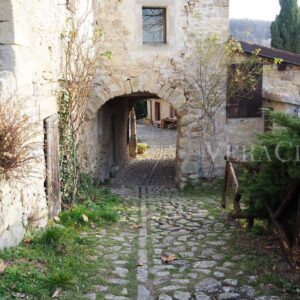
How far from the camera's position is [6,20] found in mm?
4637

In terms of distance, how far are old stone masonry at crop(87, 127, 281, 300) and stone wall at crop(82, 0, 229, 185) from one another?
8.52 feet

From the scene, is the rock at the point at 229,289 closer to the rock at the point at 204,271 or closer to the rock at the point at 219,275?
the rock at the point at 219,275

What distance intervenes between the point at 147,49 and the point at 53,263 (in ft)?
19.4

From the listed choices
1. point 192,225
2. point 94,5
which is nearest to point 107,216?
point 192,225

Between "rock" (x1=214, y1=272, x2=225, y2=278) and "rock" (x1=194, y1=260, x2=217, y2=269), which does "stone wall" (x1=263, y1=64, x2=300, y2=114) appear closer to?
"rock" (x1=194, y1=260, x2=217, y2=269)

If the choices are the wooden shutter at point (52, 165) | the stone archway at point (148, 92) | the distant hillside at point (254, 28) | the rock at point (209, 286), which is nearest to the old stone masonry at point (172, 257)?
the rock at point (209, 286)

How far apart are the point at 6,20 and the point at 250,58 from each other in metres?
5.93

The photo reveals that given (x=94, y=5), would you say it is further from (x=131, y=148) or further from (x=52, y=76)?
(x=131, y=148)

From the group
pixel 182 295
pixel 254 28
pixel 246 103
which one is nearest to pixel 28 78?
pixel 182 295

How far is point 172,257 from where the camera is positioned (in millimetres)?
4992

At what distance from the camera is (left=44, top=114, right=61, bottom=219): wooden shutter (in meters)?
5.95

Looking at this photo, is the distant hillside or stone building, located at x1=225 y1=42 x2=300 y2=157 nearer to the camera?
stone building, located at x1=225 y1=42 x2=300 y2=157

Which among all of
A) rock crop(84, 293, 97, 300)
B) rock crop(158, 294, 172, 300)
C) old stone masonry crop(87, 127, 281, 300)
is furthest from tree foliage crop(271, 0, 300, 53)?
rock crop(84, 293, 97, 300)

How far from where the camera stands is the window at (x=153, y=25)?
30.7ft
